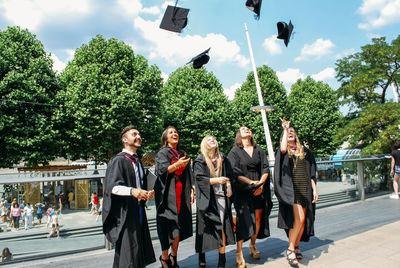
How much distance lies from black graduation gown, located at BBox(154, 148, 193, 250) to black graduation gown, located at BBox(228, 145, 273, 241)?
0.72 metres

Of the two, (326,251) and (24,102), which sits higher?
(24,102)

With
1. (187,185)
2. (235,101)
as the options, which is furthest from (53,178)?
(235,101)

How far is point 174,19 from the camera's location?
22.8 feet

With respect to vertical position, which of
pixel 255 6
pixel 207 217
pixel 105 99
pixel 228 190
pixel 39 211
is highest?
pixel 105 99

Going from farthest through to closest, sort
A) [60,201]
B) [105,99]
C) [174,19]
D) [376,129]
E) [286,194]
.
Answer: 1. [376,129]
2. [105,99]
3. [174,19]
4. [60,201]
5. [286,194]

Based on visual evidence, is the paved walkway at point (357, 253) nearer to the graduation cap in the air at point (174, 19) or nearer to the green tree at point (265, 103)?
the graduation cap in the air at point (174, 19)

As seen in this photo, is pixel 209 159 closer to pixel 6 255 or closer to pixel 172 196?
pixel 172 196

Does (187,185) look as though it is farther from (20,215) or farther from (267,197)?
(20,215)

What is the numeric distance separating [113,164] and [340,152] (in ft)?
194

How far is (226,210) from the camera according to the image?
12.4ft

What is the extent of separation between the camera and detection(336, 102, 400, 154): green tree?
1939 cm

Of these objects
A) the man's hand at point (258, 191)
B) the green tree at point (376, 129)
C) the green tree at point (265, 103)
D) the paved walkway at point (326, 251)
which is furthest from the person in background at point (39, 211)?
the green tree at point (265, 103)

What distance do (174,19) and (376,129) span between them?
20.1 m

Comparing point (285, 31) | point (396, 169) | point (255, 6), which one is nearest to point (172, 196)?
point (255, 6)
